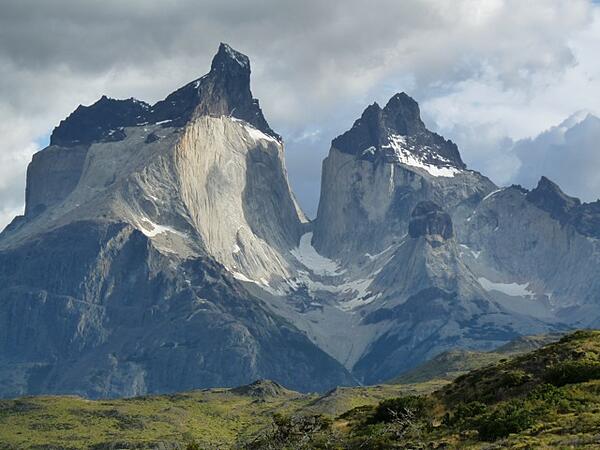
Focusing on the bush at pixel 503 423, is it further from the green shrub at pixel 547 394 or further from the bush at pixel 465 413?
the bush at pixel 465 413

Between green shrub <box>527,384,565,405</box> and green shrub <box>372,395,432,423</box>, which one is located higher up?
green shrub <box>527,384,565,405</box>

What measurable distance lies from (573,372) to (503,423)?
15.0 meters

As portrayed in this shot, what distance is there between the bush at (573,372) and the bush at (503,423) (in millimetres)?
9042

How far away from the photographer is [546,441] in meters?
79.4

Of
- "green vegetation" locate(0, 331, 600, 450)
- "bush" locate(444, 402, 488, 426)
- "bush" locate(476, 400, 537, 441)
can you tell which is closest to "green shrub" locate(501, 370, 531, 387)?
"green vegetation" locate(0, 331, 600, 450)

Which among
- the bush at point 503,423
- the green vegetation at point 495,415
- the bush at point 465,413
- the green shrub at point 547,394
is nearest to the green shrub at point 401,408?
the green vegetation at point 495,415

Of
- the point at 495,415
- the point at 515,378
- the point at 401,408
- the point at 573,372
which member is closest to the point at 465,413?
the point at 495,415

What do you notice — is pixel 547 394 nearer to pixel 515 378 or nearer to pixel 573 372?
pixel 573 372

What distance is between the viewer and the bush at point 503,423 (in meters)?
86.6

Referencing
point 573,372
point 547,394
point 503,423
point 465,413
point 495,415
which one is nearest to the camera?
point 503,423

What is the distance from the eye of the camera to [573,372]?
99875 mm

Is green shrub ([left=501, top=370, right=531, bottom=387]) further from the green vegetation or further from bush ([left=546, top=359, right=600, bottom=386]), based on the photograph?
bush ([left=546, top=359, right=600, bottom=386])

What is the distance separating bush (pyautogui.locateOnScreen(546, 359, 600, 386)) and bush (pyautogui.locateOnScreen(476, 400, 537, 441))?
9042 mm

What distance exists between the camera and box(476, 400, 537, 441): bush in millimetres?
86625
